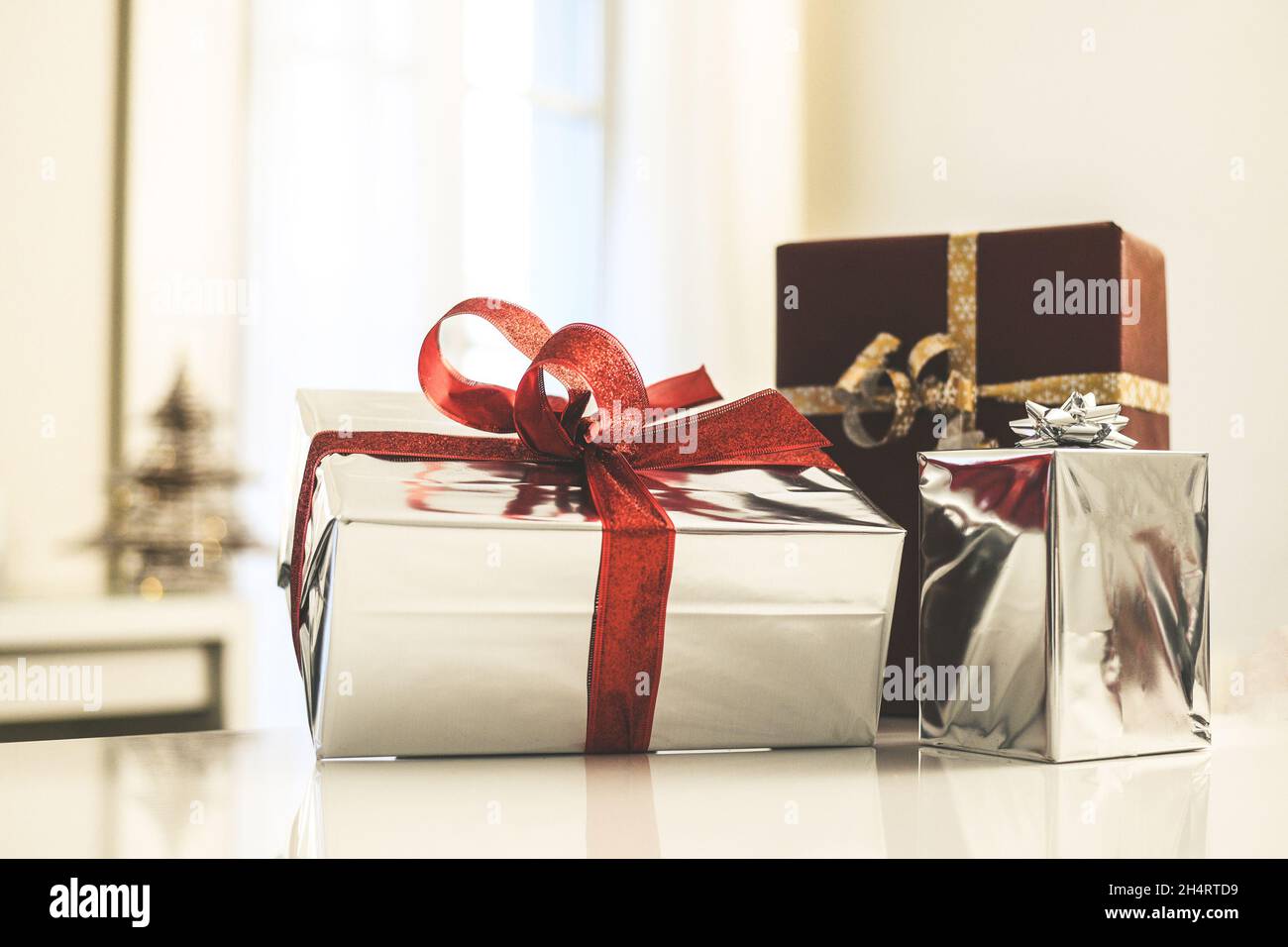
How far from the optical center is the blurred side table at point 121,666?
1.40m

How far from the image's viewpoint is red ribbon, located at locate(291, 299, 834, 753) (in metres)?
0.63

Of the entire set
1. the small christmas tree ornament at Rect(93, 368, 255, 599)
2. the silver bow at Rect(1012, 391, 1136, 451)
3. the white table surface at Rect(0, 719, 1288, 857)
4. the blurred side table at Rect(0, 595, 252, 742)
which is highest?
the silver bow at Rect(1012, 391, 1136, 451)

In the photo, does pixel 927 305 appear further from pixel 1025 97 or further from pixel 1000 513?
pixel 1025 97

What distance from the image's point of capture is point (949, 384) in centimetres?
90

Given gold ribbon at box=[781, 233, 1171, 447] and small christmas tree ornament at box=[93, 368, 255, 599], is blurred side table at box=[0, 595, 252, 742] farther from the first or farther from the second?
gold ribbon at box=[781, 233, 1171, 447]

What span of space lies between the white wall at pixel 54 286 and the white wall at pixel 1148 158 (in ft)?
3.38

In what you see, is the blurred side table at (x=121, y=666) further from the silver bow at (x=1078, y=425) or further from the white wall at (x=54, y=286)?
the silver bow at (x=1078, y=425)

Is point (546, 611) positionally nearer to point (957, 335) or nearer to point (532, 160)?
point (957, 335)

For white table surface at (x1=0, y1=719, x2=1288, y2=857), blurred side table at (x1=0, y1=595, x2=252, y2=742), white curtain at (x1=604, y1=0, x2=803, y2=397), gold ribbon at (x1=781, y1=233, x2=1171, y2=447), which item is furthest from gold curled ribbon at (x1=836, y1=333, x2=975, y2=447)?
white curtain at (x1=604, y1=0, x2=803, y2=397)

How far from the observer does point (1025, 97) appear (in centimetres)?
173

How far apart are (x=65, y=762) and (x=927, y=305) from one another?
0.60m

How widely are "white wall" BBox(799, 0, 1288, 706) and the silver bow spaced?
31.3 inches

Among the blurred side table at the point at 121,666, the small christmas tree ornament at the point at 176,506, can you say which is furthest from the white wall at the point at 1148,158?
the blurred side table at the point at 121,666
